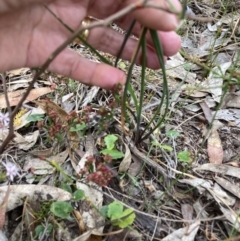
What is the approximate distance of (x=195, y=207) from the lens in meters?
1.35

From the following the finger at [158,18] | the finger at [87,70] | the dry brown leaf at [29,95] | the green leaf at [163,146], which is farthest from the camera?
the dry brown leaf at [29,95]

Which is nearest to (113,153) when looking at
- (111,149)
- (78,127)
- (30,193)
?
(111,149)

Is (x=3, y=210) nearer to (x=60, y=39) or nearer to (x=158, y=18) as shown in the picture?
(x=60, y=39)

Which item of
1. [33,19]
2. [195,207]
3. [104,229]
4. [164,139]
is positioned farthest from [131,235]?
[33,19]

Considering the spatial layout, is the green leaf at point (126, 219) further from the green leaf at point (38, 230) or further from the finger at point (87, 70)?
the finger at point (87, 70)

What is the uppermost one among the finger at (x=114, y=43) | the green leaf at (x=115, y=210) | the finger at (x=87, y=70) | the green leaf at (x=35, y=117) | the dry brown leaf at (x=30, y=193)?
the finger at (x=114, y=43)

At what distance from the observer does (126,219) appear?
1.24 meters

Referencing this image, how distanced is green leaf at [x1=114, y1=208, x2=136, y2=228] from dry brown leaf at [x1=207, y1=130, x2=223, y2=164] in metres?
0.37

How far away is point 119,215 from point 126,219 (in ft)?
0.07

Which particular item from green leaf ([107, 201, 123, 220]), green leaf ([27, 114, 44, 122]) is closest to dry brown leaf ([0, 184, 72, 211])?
green leaf ([107, 201, 123, 220])

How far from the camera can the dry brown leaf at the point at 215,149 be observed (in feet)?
4.91

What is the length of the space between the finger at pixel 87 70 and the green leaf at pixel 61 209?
1.06 feet

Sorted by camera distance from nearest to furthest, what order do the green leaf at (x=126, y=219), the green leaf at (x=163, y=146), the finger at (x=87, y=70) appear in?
the green leaf at (x=126, y=219), the finger at (x=87, y=70), the green leaf at (x=163, y=146)

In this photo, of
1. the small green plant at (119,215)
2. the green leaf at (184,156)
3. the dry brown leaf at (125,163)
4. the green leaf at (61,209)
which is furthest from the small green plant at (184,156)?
the green leaf at (61,209)
